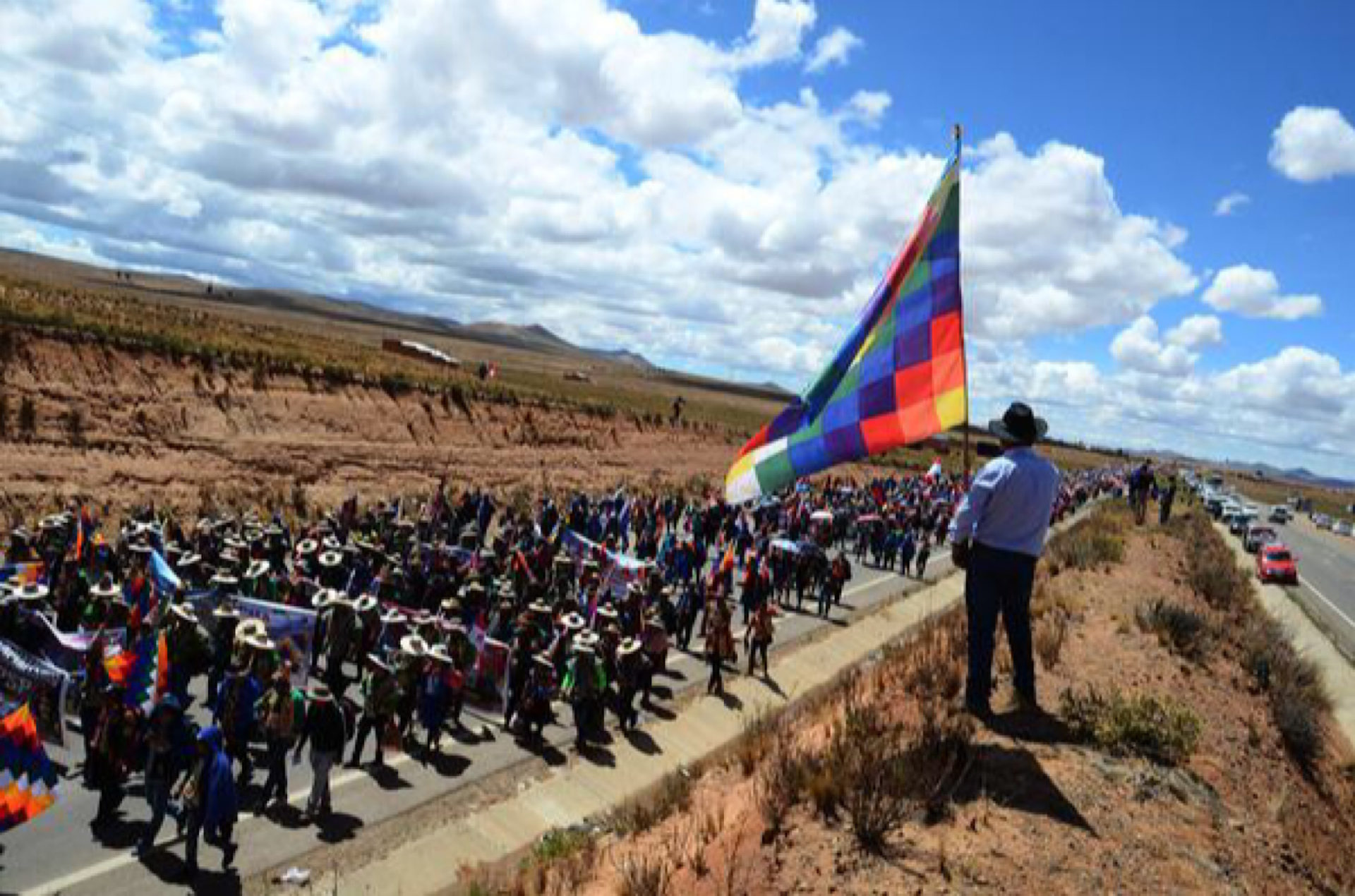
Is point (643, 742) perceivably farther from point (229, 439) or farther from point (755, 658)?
point (229, 439)

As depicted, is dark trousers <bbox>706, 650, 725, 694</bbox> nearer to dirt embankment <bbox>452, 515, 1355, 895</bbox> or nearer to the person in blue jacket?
dirt embankment <bbox>452, 515, 1355, 895</bbox>

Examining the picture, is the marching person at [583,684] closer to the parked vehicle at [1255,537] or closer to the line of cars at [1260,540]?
the line of cars at [1260,540]

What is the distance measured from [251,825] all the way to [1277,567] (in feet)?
151

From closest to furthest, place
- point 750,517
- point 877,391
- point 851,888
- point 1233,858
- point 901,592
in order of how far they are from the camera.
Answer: point 851,888
point 1233,858
point 877,391
point 901,592
point 750,517

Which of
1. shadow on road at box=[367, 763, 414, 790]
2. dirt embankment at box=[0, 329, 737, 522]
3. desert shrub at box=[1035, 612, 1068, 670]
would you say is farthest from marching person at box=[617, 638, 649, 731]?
dirt embankment at box=[0, 329, 737, 522]

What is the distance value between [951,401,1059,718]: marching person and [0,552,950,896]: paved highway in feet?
24.9

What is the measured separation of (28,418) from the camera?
30.9 m

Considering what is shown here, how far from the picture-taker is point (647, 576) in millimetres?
19703

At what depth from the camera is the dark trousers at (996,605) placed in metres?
6.94

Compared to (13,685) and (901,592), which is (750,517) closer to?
(901,592)

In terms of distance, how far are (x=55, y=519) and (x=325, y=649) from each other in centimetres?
674

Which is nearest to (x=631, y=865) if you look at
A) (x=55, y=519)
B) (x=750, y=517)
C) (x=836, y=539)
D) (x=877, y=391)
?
(x=877, y=391)

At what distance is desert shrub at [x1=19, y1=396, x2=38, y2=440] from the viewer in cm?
3045

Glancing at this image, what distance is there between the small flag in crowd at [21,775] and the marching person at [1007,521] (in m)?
8.32
